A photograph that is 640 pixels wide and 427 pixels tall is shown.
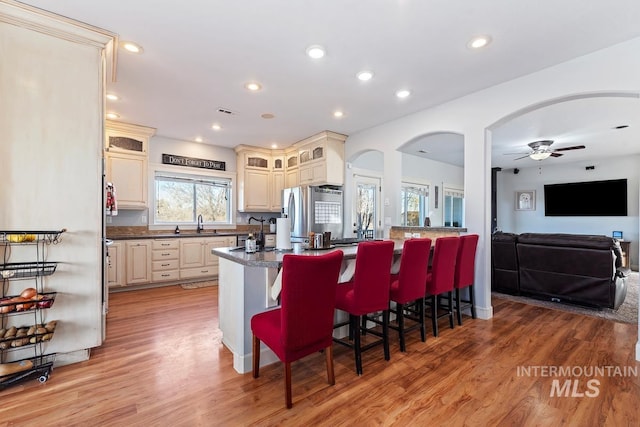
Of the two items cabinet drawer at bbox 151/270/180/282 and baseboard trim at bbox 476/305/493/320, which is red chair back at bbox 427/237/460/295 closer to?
baseboard trim at bbox 476/305/493/320

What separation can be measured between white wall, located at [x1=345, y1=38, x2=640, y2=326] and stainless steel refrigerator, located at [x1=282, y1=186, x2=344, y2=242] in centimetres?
108

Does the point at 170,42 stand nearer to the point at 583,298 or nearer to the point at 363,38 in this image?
the point at 363,38

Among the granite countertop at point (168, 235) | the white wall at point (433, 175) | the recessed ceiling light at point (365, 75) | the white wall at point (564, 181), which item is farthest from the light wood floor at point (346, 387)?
the white wall at point (564, 181)

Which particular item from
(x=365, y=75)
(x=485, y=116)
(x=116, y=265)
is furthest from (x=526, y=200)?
(x=116, y=265)

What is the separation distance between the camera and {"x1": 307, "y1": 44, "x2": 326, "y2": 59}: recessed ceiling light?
260 cm

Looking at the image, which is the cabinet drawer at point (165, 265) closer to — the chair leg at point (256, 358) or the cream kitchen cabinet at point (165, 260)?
the cream kitchen cabinet at point (165, 260)

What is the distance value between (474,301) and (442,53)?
2659 millimetres

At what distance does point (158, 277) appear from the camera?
494 centimetres

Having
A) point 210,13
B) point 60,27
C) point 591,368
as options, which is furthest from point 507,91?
point 60,27

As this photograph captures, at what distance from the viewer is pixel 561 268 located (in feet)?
12.7

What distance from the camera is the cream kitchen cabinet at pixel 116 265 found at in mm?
4492

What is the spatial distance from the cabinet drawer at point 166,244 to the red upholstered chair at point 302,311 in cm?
371

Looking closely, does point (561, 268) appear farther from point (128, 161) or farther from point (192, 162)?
point (128, 161)

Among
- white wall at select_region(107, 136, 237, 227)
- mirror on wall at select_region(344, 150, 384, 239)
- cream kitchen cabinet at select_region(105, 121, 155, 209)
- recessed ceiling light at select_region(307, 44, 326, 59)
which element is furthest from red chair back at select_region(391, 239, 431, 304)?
white wall at select_region(107, 136, 237, 227)
